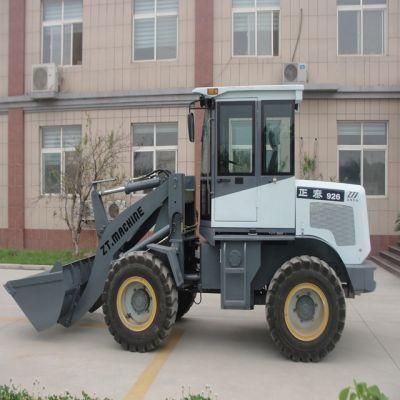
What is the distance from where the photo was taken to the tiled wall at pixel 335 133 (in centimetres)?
1593

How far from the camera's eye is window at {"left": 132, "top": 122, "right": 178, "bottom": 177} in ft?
56.0

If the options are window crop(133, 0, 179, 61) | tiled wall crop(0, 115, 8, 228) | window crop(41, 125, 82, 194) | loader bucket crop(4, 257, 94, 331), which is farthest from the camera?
tiled wall crop(0, 115, 8, 228)

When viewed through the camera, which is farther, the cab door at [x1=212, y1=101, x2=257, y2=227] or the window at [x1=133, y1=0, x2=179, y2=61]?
the window at [x1=133, y1=0, x2=179, y2=61]

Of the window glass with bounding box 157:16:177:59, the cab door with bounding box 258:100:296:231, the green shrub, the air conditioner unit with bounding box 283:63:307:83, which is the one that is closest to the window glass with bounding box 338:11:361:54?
the air conditioner unit with bounding box 283:63:307:83

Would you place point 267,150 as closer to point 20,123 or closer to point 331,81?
point 331,81

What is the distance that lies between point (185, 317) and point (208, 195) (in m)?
2.62

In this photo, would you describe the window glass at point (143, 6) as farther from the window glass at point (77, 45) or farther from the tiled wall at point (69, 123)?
the tiled wall at point (69, 123)

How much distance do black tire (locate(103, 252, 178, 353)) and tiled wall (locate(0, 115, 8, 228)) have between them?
500 inches

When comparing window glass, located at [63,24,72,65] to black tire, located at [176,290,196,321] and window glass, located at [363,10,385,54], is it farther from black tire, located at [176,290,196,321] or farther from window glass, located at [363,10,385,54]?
black tire, located at [176,290,196,321]

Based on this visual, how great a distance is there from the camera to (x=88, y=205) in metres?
15.5

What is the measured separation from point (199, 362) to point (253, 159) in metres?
2.51

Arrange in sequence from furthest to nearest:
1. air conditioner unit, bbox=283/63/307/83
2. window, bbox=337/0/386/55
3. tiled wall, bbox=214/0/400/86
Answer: window, bbox=337/0/386/55, tiled wall, bbox=214/0/400/86, air conditioner unit, bbox=283/63/307/83

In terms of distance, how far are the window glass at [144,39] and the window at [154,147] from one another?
7.55 feet

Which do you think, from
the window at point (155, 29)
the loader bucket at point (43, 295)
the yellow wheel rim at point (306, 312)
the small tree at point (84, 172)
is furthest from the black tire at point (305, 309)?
the window at point (155, 29)
